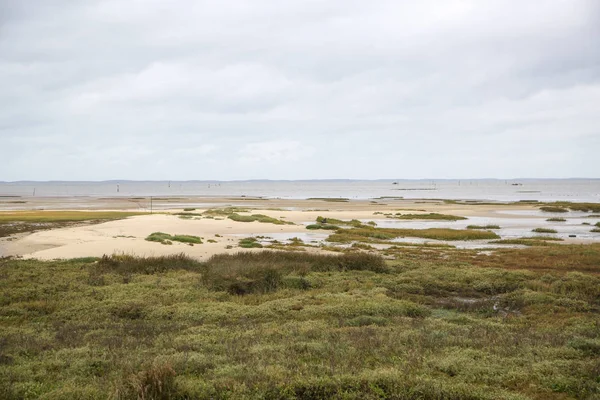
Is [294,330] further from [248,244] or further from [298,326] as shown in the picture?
[248,244]

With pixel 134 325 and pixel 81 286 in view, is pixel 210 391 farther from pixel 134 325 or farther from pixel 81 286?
pixel 81 286

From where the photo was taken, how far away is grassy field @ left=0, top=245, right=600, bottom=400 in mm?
7840

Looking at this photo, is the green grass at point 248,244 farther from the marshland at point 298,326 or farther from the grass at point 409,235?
the grass at point 409,235

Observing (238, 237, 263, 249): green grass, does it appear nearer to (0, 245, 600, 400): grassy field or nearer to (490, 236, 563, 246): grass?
(0, 245, 600, 400): grassy field

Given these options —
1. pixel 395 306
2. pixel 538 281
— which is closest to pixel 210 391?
pixel 395 306

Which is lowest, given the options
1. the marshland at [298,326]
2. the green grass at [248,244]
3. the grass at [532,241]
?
the grass at [532,241]

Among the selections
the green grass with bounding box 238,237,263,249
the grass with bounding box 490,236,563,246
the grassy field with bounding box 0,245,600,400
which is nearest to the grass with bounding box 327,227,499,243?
the grass with bounding box 490,236,563,246

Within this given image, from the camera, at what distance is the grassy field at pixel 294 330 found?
25.7 ft

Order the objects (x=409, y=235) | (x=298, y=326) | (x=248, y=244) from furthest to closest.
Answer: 1. (x=409, y=235)
2. (x=248, y=244)
3. (x=298, y=326)

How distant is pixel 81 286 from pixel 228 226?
30829 millimetres

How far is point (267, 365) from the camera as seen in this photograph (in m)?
8.74

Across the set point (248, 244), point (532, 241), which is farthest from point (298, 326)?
point (532, 241)

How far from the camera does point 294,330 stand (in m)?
11.9

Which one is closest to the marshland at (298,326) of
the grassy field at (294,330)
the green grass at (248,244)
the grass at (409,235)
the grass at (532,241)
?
the grassy field at (294,330)
